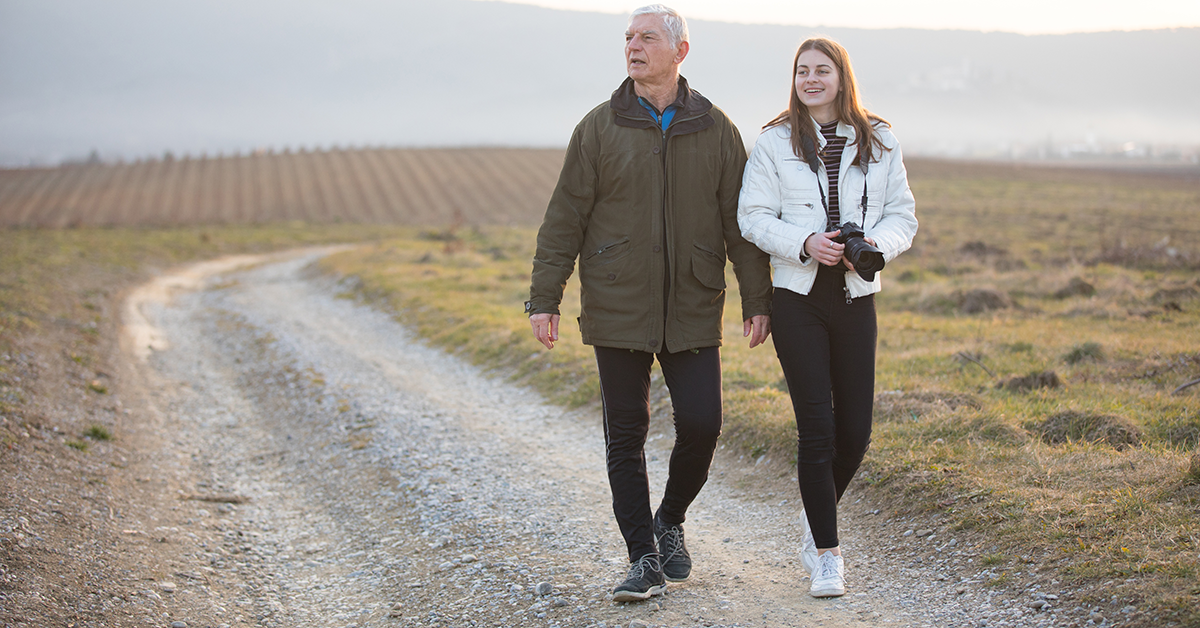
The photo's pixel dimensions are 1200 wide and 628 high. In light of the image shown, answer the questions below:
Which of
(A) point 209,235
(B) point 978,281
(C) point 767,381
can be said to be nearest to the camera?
(C) point 767,381

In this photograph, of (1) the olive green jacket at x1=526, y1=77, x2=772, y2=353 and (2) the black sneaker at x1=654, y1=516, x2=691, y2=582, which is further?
(2) the black sneaker at x1=654, y1=516, x2=691, y2=582

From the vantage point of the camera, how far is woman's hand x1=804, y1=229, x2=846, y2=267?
3.09 meters

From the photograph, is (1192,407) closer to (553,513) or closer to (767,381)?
(767,381)

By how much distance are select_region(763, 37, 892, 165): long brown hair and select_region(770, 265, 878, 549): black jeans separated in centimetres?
53

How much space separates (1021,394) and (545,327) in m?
4.49

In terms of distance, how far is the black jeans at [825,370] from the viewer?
10.7 feet

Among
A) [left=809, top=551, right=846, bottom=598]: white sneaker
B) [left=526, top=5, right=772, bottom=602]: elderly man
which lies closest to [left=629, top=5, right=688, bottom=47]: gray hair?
[left=526, top=5, right=772, bottom=602]: elderly man

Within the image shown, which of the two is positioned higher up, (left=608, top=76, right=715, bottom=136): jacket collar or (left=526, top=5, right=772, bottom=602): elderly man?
(left=608, top=76, right=715, bottom=136): jacket collar

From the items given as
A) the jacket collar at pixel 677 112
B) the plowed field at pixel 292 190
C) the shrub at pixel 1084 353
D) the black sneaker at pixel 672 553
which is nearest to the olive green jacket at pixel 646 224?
the jacket collar at pixel 677 112

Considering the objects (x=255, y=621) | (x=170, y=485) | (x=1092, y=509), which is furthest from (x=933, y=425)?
(x=170, y=485)

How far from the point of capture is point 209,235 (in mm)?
33625

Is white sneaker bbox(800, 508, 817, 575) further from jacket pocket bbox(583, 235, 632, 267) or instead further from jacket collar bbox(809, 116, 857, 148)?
jacket collar bbox(809, 116, 857, 148)

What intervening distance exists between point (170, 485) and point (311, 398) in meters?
2.54

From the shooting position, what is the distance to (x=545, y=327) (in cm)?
346
